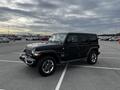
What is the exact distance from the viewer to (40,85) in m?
4.97

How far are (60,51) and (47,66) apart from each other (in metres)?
0.97

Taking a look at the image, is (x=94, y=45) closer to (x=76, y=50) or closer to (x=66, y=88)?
(x=76, y=50)

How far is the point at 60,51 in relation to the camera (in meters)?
6.68

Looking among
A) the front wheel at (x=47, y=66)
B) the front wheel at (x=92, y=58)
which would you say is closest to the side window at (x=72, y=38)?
the front wheel at (x=47, y=66)

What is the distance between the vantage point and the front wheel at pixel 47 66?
5989 mm

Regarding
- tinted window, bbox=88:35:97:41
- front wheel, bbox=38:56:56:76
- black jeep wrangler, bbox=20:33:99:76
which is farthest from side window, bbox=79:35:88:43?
front wheel, bbox=38:56:56:76

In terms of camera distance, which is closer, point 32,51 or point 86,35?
point 32,51

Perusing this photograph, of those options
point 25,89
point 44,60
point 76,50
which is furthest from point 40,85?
point 76,50

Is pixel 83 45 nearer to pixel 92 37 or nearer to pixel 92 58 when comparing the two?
pixel 92 37

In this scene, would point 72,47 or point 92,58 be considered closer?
point 72,47

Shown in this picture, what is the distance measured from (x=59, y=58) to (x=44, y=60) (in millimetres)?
915

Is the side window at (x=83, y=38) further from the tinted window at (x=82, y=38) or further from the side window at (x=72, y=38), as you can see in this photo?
the side window at (x=72, y=38)

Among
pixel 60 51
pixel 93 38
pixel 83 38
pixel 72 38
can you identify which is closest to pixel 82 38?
pixel 83 38

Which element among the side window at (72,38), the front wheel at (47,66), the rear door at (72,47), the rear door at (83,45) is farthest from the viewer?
the rear door at (83,45)
